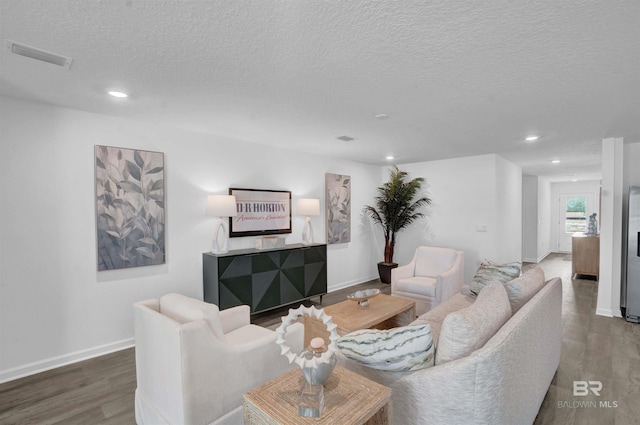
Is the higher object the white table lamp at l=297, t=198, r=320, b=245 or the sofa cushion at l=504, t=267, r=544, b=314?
the white table lamp at l=297, t=198, r=320, b=245

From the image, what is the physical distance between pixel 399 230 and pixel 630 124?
3633mm

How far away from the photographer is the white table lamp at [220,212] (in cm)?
364

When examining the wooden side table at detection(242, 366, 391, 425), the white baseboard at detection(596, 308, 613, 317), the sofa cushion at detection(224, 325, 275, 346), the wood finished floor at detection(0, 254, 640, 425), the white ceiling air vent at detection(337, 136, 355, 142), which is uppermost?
the white ceiling air vent at detection(337, 136, 355, 142)

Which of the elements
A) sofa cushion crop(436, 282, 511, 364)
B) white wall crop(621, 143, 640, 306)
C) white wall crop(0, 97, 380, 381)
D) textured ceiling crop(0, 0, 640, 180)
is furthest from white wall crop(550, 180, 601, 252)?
white wall crop(0, 97, 380, 381)

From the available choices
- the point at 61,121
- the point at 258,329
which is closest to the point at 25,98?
the point at 61,121

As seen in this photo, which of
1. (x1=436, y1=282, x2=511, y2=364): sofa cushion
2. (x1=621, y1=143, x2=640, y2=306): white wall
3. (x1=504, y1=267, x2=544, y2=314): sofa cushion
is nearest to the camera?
(x1=436, y1=282, x2=511, y2=364): sofa cushion

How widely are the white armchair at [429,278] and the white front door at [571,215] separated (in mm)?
7359

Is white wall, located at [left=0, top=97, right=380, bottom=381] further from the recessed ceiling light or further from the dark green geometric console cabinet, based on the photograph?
the recessed ceiling light

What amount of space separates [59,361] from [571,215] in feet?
39.9

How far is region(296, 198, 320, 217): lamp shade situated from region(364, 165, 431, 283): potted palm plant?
167cm

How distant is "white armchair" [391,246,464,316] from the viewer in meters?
4.01

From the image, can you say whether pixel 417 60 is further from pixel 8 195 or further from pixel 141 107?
pixel 8 195

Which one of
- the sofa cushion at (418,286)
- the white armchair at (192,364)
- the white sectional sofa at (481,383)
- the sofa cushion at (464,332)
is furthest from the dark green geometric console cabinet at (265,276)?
the sofa cushion at (464,332)

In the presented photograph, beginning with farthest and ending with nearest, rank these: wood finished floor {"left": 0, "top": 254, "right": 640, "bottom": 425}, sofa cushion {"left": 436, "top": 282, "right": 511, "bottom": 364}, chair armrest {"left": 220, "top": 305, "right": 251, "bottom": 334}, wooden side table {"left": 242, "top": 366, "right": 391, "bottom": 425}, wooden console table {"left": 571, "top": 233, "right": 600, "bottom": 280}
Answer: wooden console table {"left": 571, "top": 233, "right": 600, "bottom": 280} → chair armrest {"left": 220, "top": 305, "right": 251, "bottom": 334} → wood finished floor {"left": 0, "top": 254, "right": 640, "bottom": 425} → sofa cushion {"left": 436, "top": 282, "right": 511, "bottom": 364} → wooden side table {"left": 242, "top": 366, "right": 391, "bottom": 425}
